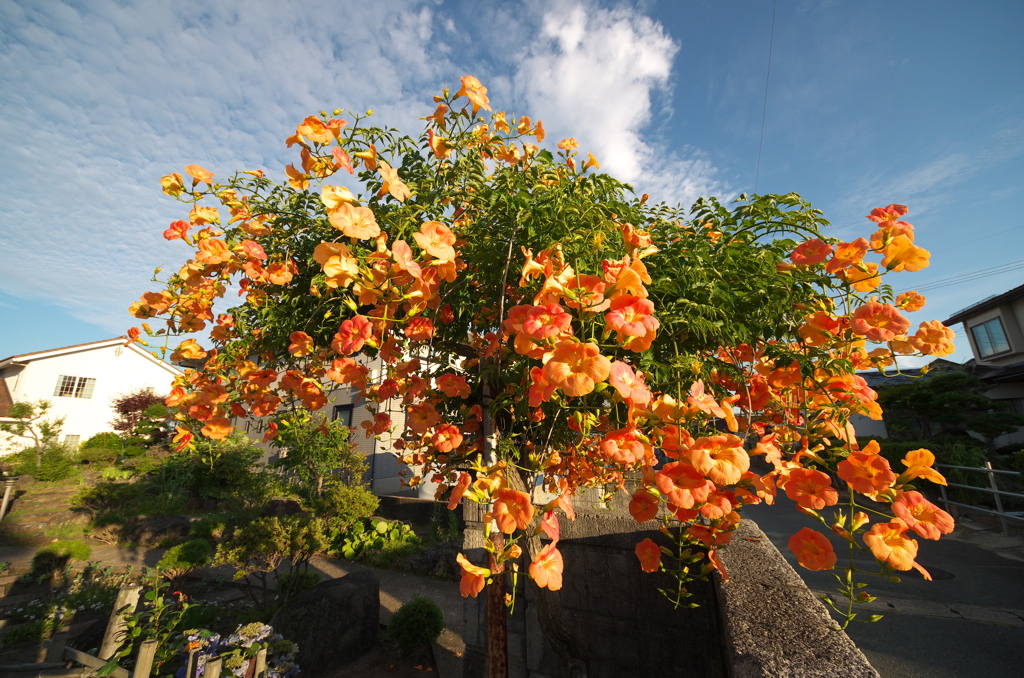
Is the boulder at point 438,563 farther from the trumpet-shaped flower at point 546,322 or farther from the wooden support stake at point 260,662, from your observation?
the trumpet-shaped flower at point 546,322

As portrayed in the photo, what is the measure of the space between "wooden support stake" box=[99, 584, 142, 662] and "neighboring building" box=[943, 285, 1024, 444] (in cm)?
1815

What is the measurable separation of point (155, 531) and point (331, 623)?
8.02 metres

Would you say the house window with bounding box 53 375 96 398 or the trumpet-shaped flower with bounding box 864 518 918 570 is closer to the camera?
the trumpet-shaped flower with bounding box 864 518 918 570

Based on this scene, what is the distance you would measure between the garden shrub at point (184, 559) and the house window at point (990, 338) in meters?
22.3

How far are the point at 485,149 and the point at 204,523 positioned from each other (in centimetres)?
1091

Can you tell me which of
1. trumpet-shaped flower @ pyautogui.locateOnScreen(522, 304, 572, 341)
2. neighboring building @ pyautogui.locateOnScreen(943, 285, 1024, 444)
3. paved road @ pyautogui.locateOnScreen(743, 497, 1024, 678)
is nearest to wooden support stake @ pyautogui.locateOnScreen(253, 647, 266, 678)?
trumpet-shaped flower @ pyautogui.locateOnScreen(522, 304, 572, 341)

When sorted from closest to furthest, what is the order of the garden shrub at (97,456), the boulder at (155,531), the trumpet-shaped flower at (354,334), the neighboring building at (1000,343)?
1. the trumpet-shaped flower at (354,334)
2. the boulder at (155,531)
3. the neighboring building at (1000,343)
4. the garden shrub at (97,456)

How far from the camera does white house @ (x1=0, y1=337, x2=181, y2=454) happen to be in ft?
59.1

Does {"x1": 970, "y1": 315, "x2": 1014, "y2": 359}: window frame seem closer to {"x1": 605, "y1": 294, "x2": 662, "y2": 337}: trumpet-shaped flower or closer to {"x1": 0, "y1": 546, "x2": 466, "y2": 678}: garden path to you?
{"x1": 0, "y1": 546, "x2": 466, "y2": 678}: garden path

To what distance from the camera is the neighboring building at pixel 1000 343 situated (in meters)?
12.5

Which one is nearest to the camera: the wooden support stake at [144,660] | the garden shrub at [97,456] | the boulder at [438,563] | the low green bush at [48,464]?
the wooden support stake at [144,660]

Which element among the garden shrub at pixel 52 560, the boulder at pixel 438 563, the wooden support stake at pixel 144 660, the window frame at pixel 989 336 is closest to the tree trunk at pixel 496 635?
the wooden support stake at pixel 144 660

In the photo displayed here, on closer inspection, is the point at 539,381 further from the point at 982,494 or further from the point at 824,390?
the point at 982,494

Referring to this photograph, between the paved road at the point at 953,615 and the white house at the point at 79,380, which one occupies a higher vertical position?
the white house at the point at 79,380
